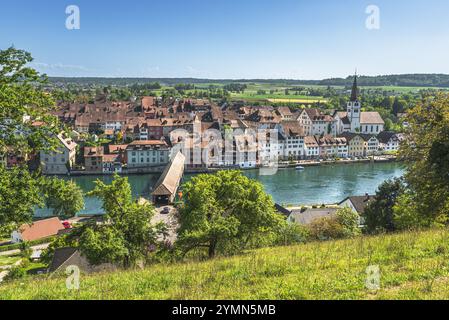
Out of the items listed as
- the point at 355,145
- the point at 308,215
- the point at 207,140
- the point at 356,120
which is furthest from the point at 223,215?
the point at 356,120

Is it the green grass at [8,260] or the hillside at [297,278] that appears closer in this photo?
the hillside at [297,278]

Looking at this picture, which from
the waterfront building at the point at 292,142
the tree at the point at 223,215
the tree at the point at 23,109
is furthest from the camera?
the waterfront building at the point at 292,142

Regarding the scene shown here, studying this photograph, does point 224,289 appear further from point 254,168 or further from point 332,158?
point 332,158

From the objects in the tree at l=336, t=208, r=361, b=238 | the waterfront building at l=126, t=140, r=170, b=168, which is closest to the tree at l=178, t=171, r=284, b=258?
the tree at l=336, t=208, r=361, b=238

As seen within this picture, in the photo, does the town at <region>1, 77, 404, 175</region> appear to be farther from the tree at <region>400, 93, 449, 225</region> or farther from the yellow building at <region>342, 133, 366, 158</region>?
the tree at <region>400, 93, 449, 225</region>

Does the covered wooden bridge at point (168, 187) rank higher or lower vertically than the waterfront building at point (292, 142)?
lower

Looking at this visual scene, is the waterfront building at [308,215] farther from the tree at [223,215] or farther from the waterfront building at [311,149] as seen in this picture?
the waterfront building at [311,149]

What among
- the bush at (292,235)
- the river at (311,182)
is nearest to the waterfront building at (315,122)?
the river at (311,182)
